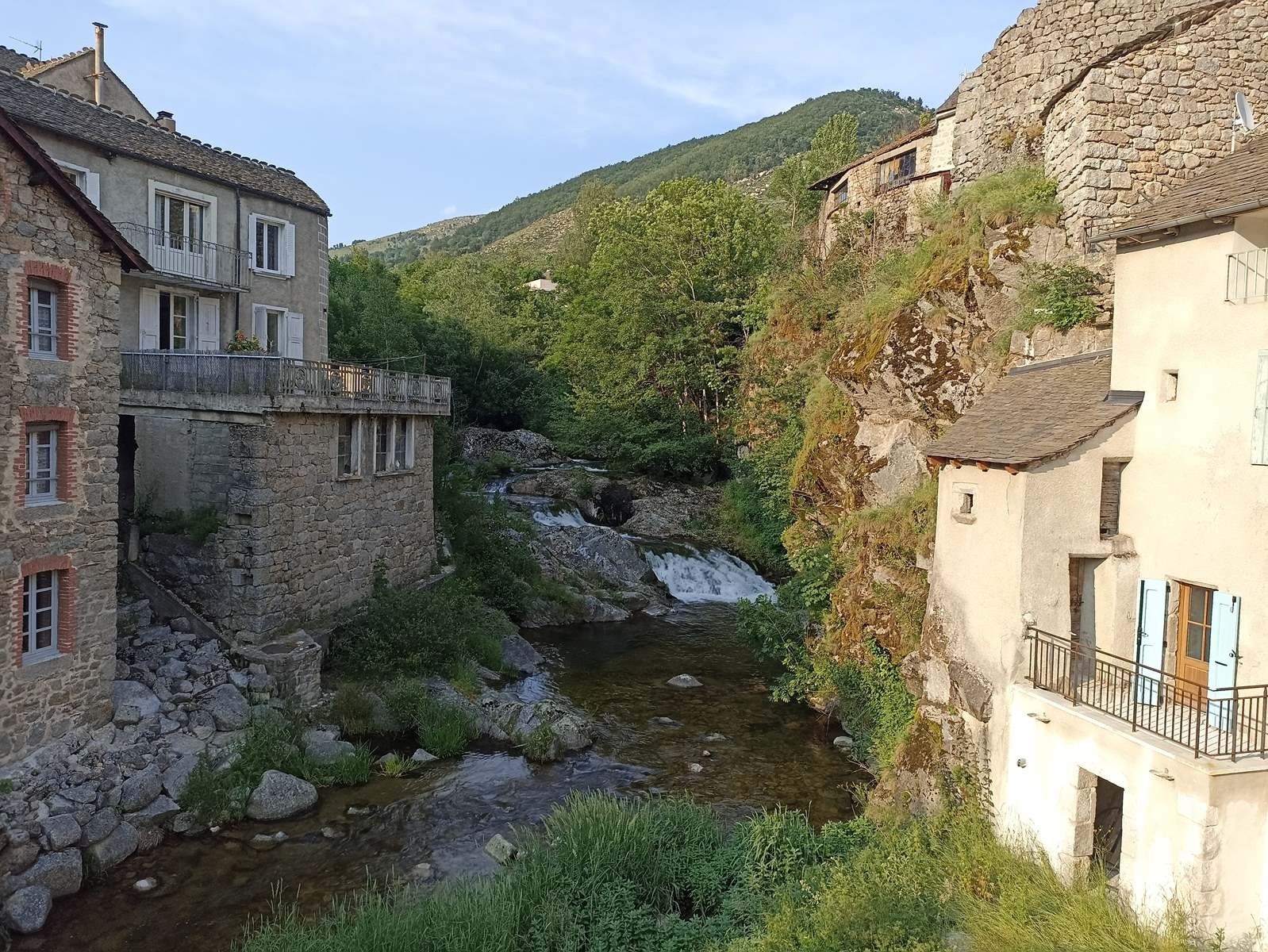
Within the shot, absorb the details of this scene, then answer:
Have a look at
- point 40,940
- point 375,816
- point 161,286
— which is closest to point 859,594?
point 375,816

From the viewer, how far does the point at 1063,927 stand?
8.55m

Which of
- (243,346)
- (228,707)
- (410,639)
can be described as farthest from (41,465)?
(243,346)

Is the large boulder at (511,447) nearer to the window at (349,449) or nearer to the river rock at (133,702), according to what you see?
the window at (349,449)

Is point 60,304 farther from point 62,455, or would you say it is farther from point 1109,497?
point 1109,497

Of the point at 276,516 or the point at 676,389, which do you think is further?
the point at 676,389

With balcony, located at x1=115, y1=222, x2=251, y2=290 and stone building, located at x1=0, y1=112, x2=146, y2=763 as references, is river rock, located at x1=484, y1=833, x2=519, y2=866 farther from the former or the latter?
balcony, located at x1=115, y1=222, x2=251, y2=290

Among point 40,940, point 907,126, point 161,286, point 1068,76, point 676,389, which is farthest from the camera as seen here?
point 676,389

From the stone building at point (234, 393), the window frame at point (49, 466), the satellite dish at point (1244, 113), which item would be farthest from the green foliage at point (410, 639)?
the satellite dish at point (1244, 113)

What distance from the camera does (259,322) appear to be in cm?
2264

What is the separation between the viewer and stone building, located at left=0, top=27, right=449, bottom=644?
1612 cm

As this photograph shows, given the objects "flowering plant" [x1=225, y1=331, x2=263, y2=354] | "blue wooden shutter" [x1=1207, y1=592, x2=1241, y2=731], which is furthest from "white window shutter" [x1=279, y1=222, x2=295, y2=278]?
"blue wooden shutter" [x1=1207, y1=592, x2=1241, y2=731]

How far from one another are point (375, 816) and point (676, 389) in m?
28.2

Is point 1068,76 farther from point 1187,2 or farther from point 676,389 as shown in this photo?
point 676,389

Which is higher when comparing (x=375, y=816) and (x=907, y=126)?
(x=907, y=126)
